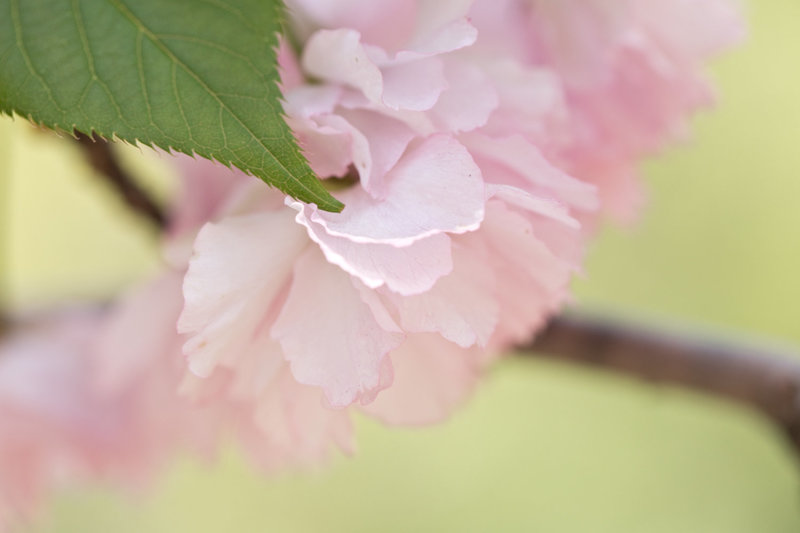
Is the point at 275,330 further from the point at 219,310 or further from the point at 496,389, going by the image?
the point at 496,389

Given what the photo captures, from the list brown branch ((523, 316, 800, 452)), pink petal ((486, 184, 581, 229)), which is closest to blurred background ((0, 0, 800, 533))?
brown branch ((523, 316, 800, 452))

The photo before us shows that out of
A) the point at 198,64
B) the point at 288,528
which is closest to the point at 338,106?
the point at 198,64

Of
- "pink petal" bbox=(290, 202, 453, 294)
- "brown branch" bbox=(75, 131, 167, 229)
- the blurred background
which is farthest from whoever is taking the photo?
the blurred background

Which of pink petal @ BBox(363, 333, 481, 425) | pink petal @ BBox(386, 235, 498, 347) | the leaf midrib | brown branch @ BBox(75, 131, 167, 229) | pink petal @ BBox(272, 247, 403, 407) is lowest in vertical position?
brown branch @ BBox(75, 131, 167, 229)


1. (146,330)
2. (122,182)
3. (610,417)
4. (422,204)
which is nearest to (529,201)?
(422,204)

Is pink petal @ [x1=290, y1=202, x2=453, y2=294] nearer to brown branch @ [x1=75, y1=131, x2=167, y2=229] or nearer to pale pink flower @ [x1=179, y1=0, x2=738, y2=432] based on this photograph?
pale pink flower @ [x1=179, y1=0, x2=738, y2=432]

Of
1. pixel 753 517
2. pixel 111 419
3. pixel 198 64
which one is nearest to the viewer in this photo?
pixel 198 64

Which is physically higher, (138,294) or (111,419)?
(138,294)

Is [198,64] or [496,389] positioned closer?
[198,64]

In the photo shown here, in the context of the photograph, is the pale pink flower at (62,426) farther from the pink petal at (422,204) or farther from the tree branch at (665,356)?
the pink petal at (422,204)
